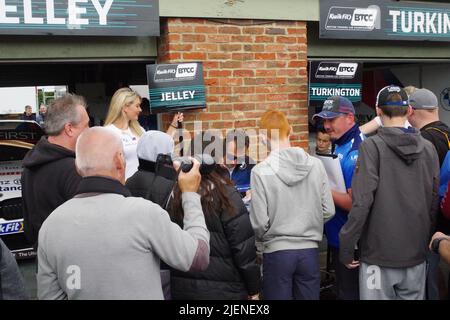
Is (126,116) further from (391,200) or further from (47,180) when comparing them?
(391,200)

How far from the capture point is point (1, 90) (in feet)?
26.0

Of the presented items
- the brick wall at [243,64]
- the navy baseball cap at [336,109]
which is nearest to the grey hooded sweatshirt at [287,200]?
the navy baseball cap at [336,109]

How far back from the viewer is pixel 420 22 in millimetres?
5977

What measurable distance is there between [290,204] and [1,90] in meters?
6.42

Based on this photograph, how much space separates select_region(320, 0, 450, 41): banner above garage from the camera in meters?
5.51

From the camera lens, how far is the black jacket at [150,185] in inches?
116

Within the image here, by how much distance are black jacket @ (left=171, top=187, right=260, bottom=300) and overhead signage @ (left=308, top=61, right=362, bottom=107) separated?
2.81m

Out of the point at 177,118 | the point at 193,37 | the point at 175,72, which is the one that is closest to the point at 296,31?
the point at 193,37

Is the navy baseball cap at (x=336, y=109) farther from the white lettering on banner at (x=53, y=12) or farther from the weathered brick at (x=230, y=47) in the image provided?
the white lettering on banner at (x=53, y=12)

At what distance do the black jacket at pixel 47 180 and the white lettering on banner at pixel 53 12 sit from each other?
5.93 ft

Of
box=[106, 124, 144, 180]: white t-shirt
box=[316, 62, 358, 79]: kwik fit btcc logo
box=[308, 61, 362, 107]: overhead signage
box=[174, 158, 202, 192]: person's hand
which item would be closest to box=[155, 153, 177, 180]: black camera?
box=[174, 158, 202, 192]: person's hand

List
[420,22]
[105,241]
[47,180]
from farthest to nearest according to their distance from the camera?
[420,22], [47,180], [105,241]

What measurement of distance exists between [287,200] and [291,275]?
53 cm

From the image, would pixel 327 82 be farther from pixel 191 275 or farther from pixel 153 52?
pixel 191 275
